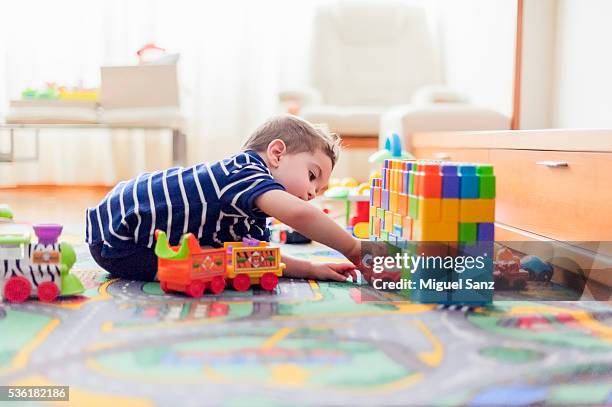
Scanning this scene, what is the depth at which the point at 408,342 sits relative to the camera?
803 mm

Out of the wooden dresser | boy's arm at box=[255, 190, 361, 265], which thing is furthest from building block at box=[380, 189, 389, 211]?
the wooden dresser

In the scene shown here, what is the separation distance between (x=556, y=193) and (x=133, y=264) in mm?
798

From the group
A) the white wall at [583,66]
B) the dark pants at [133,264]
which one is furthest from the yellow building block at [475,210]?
the white wall at [583,66]

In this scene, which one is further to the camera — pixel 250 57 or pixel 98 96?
pixel 250 57

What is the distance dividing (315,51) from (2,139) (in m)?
1.52

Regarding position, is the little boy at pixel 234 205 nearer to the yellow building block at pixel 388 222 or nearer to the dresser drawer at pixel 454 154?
the yellow building block at pixel 388 222

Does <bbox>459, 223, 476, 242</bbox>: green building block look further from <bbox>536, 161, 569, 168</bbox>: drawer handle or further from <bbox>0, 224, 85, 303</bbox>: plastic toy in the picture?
<bbox>0, 224, 85, 303</bbox>: plastic toy

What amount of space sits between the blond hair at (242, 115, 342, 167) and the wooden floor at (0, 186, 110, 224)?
3.26 feet

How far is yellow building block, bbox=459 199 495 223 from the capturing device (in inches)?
37.9

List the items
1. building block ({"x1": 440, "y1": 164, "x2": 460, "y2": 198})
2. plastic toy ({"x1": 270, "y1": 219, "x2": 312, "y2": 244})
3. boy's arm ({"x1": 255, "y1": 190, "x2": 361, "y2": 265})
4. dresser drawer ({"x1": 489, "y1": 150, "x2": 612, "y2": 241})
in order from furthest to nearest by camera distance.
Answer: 1. plastic toy ({"x1": 270, "y1": 219, "x2": 312, "y2": 244})
2. dresser drawer ({"x1": 489, "y1": 150, "x2": 612, "y2": 241})
3. boy's arm ({"x1": 255, "y1": 190, "x2": 361, "y2": 265})
4. building block ({"x1": 440, "y1": 164, "x2": 460, "y2": 198})

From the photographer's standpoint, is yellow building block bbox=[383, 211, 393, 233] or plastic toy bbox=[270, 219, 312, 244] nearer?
yellow building block bbox=[383, 211, 393, 233]

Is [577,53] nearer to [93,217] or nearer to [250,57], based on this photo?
[93,217]

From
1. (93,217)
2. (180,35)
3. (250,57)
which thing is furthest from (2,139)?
(93,217)

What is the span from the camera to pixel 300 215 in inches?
42.2
